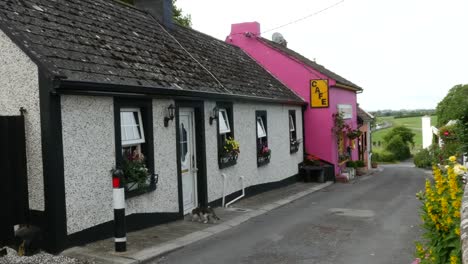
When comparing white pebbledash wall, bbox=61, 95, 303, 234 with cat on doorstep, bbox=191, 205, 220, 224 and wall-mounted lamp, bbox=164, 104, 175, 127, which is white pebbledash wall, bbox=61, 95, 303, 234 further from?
cat on doorstep, bbox=191, 205, 220, 224

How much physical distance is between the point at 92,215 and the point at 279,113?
10.1 meters

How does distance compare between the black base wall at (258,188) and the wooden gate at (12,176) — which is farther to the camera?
the black base wall at (258,188)

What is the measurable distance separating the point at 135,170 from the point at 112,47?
2.51m

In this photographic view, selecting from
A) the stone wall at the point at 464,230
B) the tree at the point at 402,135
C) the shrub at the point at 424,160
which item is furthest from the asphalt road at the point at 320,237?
the tree at the point at 402,135

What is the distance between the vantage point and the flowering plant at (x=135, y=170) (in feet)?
26.8

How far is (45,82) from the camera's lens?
264 inches

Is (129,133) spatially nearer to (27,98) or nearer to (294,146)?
(27,98)

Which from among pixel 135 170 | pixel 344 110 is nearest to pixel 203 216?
pixel 135 170

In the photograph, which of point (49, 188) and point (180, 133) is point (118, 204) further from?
point (180, 133)

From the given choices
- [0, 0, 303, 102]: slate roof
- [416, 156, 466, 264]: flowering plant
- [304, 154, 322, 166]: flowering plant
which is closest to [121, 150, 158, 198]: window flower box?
[0, 0, 303, 102]: slate roof

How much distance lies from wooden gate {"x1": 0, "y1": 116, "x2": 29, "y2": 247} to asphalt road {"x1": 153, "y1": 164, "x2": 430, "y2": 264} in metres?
2.04

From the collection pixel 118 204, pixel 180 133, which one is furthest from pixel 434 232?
pixel 180 133

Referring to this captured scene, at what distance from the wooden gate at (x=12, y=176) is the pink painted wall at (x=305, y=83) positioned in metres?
13.9

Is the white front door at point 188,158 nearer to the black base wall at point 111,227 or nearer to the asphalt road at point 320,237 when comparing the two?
the black base wall at point 111,227
